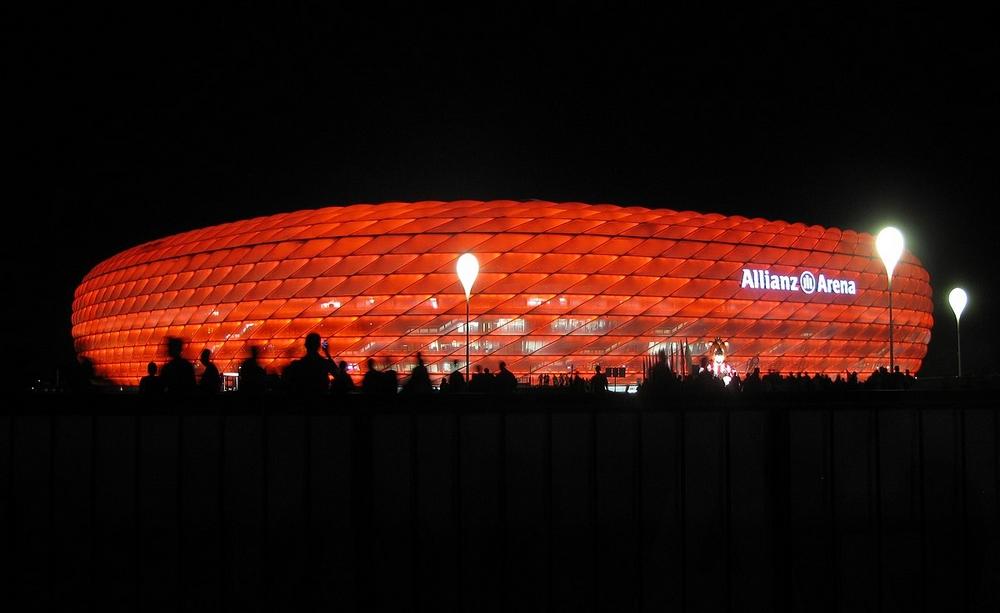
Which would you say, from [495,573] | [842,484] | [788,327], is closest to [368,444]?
[495,573]

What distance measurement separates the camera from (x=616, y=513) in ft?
13.4

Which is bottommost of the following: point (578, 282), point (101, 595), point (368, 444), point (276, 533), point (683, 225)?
point (101, 595)

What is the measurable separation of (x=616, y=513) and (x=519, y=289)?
1313 inches

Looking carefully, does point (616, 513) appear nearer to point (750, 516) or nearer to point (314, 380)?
point (750, 516)

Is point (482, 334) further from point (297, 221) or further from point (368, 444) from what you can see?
point (368, 444)

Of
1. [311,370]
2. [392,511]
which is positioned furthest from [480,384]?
[392,511]

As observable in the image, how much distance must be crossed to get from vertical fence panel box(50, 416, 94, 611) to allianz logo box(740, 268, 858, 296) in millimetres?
37937

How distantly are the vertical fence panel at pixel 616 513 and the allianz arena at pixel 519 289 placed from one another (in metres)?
33.1

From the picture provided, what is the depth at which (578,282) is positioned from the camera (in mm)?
37844

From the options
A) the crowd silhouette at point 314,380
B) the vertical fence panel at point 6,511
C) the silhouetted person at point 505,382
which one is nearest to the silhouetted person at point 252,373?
the crowd silhouette at point 314,380

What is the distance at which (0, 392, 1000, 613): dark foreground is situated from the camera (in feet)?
12.7

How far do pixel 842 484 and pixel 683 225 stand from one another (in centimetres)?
3657

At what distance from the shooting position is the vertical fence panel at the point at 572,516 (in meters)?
4.04

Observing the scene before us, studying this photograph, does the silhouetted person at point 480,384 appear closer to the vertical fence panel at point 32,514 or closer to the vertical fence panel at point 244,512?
the vertical fence panel at point 244,512
